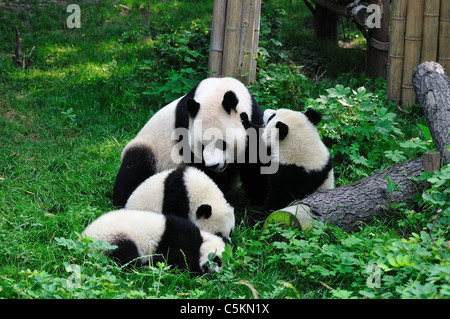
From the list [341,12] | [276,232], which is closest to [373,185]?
[276,232]

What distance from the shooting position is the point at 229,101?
4555 millimetres

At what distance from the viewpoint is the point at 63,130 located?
6.42 meters

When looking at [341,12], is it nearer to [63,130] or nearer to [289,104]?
[289,104]

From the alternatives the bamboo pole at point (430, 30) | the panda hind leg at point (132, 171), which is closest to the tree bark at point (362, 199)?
the panda hind leg at point (132, 171)

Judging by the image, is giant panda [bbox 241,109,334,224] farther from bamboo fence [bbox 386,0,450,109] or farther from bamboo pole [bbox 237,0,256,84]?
bamboo fence [bbox 386,0,450,109]

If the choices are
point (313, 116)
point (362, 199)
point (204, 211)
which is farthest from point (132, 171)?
point (362, 199)

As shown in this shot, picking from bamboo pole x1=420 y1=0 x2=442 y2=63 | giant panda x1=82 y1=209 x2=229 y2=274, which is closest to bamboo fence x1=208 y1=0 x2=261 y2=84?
bamboo pole x1=420 y1=0 x2=442 y2=63

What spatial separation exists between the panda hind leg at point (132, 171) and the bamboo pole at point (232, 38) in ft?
6.87

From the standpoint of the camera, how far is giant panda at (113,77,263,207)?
450 centimetres

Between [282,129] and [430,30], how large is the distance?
2.91 m

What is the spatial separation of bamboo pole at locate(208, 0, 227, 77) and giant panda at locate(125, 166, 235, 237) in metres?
2.64

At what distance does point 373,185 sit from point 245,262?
4.68 ft

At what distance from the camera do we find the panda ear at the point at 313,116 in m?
4.60
